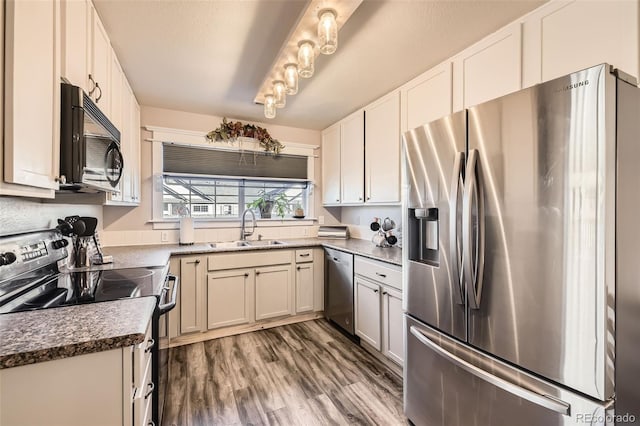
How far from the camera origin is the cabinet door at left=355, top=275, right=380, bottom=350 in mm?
2350

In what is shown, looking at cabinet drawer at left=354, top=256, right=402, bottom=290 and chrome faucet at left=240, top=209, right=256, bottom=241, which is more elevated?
chrome faucet at left=240, top=209, right=256, bottom=241

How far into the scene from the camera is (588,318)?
94cm

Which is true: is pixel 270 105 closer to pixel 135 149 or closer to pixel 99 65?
pixel 99 65

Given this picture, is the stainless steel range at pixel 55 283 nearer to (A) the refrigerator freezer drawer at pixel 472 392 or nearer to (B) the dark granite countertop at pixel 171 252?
(B) the dark granite countertop at pixel 171 252

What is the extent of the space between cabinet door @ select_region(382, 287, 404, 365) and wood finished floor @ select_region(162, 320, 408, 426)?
7.0 inches

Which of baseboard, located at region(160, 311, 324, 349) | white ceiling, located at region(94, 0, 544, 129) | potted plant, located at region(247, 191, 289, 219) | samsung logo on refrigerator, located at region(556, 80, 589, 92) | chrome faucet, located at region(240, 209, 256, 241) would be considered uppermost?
white ceiling, located at region(94, 0, 544, 129)

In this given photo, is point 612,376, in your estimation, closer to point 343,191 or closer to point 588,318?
point 588,318

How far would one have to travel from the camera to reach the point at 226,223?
337 cm

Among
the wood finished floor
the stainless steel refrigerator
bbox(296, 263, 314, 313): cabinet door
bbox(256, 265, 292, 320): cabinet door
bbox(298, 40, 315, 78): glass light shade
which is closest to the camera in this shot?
Result: the stainless steel refrigerator

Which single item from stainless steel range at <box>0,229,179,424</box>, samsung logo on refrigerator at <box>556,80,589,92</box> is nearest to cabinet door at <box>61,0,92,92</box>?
stainless steel range at <box>0,229,179,424</box>

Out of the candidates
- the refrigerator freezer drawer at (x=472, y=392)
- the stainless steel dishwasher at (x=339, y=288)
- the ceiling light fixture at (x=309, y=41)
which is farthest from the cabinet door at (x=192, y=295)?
the refrigerator freezer drawer at (x=472, y=392)

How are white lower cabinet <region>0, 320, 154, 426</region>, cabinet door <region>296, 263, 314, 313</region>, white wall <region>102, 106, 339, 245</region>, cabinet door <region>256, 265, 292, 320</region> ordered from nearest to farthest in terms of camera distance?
white lower cabinet <region>0, 320, 154, 426</region> → white wall <region>102, 106, 339, 245</region> → cabinet door <region>256, 265, 292, 320</region> → cabinet door <region>296, 263, 314, 313</region>

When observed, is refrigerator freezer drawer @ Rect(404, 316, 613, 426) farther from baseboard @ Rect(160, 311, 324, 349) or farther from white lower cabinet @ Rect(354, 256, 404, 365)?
baseboard @ Rect(160, 311, 324, 349)

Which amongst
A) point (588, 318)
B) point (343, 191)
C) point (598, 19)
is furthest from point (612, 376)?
point (343, 191)
